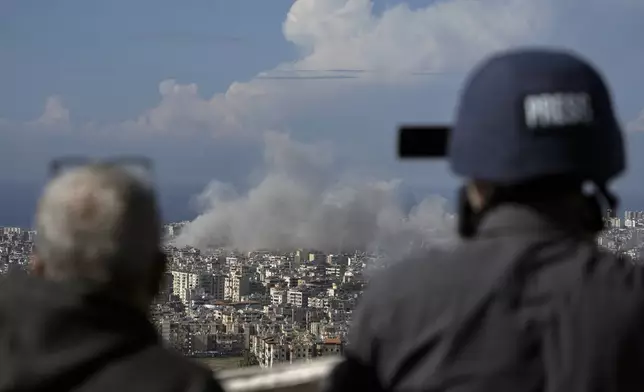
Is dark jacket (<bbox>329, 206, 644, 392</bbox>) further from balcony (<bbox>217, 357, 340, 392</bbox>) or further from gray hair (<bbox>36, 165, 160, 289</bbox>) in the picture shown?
balcony (<bbox>217, 357, 340, 392</bbox>)

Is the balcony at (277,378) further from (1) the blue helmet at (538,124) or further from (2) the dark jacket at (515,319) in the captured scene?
(1) the blue helmet at (538,124)

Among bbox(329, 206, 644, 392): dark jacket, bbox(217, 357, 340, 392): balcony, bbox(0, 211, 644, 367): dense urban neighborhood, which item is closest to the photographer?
bbox(329, 206, 644, 392): dark jacket

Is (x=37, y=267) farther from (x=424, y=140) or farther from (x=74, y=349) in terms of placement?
(x=424, y=140)

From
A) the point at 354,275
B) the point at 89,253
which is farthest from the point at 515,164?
the point at 354,275

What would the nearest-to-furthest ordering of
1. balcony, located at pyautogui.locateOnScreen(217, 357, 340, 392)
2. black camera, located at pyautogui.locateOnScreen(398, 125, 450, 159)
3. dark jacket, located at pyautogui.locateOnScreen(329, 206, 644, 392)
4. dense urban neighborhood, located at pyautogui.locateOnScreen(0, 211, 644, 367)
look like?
dark jacket, located at pyautogui.locateOnScreen(329, 206, 644, 392)
black camera, located at pyautogui.locateOnScreen(398, 125, 450, 159)
balcony, located at pyautogui.locateOnScreen(217, 357, 340, 392)
dense urban neighborhood, located at pyautogui.locateOnScreen(0, 211, 644, 367)

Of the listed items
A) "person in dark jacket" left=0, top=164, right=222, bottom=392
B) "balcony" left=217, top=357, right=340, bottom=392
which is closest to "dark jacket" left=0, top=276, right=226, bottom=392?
"person in dark jacket" left=0, top=164, right=222, bottom=392

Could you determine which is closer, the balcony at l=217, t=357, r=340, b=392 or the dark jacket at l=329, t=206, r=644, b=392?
the dark jacket at l=329, t=206, r=644, b=392

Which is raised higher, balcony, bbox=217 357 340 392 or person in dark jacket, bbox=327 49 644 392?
person in dark jacket, bbox=327 49 644 392
